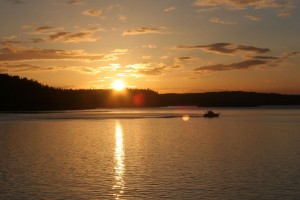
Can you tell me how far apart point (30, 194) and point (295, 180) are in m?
22.6

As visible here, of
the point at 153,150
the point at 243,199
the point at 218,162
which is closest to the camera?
the point at 243,199

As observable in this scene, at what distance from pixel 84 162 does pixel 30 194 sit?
1833 centimetres

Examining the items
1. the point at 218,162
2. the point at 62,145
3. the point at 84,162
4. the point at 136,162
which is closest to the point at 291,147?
the point at 218,162

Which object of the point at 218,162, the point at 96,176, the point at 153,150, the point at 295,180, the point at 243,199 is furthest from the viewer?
the point at 153,150

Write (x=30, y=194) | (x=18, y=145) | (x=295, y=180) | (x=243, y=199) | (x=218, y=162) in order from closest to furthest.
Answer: (x=243, y=199), (x=30, y=194), (x=295, y=180), (x=218, y=162), (x=18, y=145)

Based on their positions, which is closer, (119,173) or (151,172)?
(119,173)

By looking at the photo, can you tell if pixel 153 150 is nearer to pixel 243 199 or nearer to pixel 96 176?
pixel 96 176

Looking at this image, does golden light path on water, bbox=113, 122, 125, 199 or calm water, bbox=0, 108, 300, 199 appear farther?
golden light path on water, bbox=113, 122, 125, 199

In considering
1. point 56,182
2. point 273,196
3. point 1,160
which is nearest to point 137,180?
point 56,182

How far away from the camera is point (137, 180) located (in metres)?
39.0

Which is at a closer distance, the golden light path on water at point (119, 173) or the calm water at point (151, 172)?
the calm water at point (151, 172)

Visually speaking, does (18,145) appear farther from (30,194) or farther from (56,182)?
(30,194)

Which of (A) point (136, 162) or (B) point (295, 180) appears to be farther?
(A) point (136, 162)

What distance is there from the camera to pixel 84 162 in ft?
168
